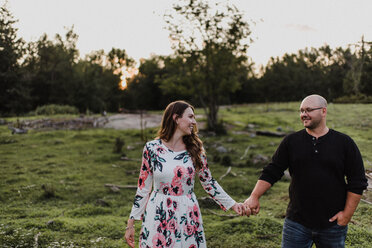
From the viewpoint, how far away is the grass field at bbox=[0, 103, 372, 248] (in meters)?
5.44

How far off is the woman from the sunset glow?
41705 mm

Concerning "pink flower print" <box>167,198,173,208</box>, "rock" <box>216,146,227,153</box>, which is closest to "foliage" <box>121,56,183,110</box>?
"rock" <box>216,146,227,153</box>

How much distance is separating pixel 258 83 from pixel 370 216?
1807 inches

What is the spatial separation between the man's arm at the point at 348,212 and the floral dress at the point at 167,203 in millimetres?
1261

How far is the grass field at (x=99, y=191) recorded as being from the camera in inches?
214

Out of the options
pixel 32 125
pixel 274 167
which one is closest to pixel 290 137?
pixel 274 167

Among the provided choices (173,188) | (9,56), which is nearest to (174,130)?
(173,188)

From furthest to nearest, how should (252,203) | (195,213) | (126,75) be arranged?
(126,75) < (252,203) < (195,213)

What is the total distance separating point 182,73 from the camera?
20.0m

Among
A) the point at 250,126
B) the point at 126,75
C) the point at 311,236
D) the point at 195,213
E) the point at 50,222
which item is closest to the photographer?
the point at 311,236

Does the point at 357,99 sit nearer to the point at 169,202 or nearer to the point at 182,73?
the point at 169,202

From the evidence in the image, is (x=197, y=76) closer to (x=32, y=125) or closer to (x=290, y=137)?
(x=32, y=125)

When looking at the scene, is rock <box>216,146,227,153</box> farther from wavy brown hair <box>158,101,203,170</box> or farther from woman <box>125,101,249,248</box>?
wavy brown hair <box>158,101,203,170</box>

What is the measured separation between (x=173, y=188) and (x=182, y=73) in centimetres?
1734
